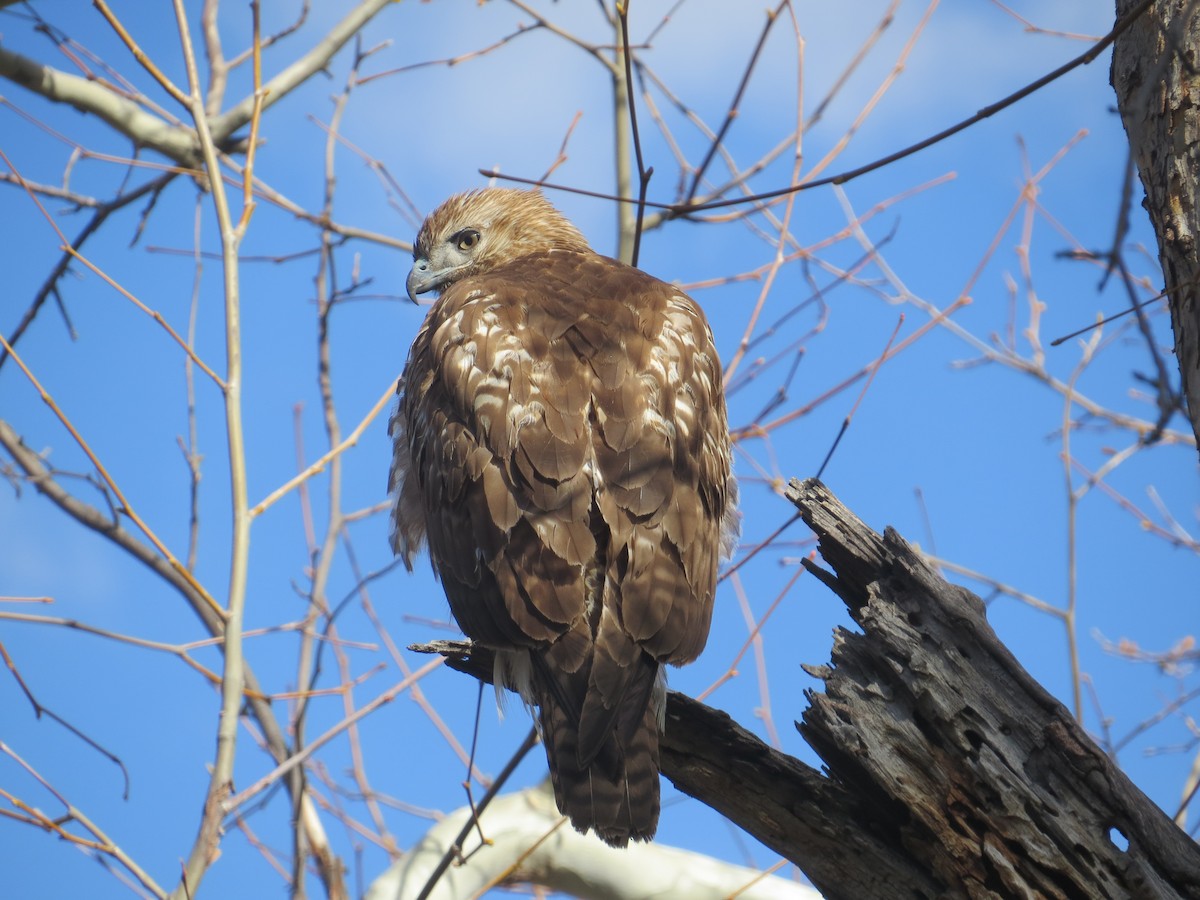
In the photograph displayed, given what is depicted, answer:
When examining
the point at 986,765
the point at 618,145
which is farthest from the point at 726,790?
the point at 618,145

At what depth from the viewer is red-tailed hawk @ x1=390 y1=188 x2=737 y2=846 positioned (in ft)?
10.9

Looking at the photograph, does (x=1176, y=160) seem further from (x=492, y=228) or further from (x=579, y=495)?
(x=492, y=228)

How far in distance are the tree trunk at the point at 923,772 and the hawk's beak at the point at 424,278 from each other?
9.12 ft

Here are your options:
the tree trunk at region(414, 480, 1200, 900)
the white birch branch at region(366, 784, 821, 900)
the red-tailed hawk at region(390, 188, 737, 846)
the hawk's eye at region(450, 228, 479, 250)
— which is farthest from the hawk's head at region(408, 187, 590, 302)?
the tree trunk at region(414, 480, 1200, 900)

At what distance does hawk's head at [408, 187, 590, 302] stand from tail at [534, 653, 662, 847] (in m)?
2.82

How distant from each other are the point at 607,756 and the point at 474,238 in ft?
10.6

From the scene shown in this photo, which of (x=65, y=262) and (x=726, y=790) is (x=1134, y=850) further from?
(x=65, y=262)

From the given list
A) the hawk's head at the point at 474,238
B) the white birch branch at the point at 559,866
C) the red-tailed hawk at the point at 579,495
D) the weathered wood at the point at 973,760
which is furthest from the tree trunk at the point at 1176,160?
the white birch branch at the point at 559,866

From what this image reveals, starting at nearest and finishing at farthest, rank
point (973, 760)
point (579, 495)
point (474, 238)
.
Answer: point (973, 760) < point (579, 495) < point (474, 238)

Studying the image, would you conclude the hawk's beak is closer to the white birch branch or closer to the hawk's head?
the hawk's head

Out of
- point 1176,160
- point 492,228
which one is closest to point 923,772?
point 1176,160

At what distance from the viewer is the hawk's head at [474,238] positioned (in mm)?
5719

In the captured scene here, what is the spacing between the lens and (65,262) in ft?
17.1

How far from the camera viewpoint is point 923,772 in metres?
3.07
